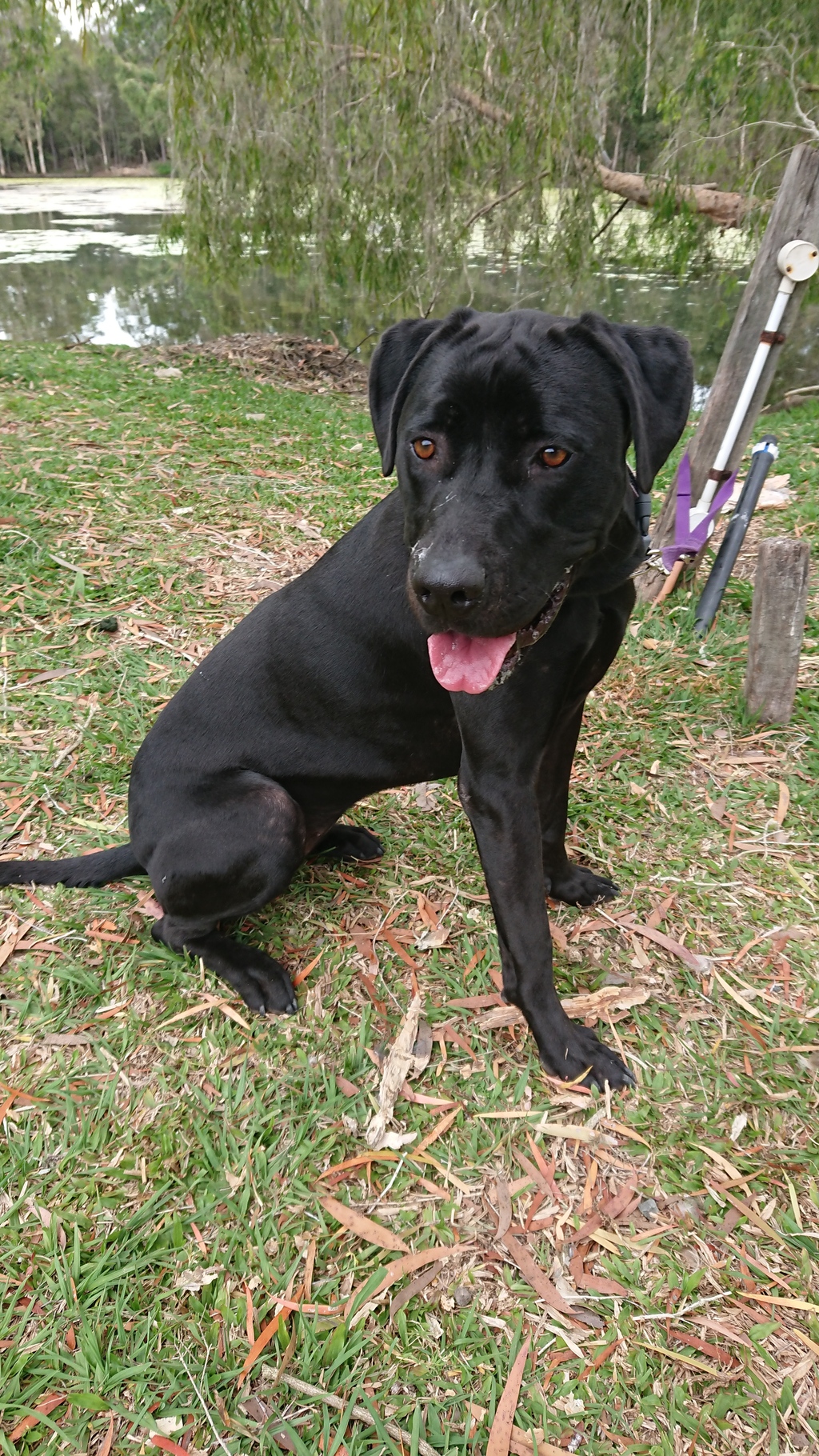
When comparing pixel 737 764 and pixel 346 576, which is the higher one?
pixel 346 576

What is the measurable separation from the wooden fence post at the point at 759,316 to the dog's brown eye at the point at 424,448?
7.32 feet

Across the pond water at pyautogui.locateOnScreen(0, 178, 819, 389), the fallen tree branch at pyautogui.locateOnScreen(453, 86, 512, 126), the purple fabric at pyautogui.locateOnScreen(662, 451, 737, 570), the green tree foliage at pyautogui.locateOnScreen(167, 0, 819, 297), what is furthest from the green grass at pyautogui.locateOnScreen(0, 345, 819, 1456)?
the pond water at pyautogui.locateOnScreen(0, 178, 819, 389)

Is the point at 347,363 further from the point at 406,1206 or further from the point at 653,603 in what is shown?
the point at 406,1206

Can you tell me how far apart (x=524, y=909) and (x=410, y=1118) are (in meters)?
0.57

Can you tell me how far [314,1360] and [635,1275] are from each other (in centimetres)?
64

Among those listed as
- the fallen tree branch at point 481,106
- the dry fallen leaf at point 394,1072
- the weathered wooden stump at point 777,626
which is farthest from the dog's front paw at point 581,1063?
the fallen tree branch at point 481,106

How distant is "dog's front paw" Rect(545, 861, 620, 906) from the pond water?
7.12 meters

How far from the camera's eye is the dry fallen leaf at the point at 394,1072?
1970mm

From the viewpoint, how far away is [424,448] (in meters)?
1.79

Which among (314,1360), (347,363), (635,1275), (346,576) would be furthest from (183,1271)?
(347,363)

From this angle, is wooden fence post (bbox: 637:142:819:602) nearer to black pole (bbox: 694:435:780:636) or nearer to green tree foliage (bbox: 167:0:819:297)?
black pole (bbox: 694:435:780:636)

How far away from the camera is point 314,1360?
155 cm

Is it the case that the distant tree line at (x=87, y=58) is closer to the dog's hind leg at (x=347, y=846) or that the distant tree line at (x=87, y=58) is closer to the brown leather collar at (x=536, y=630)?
the dog's hind leg at (x=347, y=846)

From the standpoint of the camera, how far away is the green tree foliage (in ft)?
18.8
